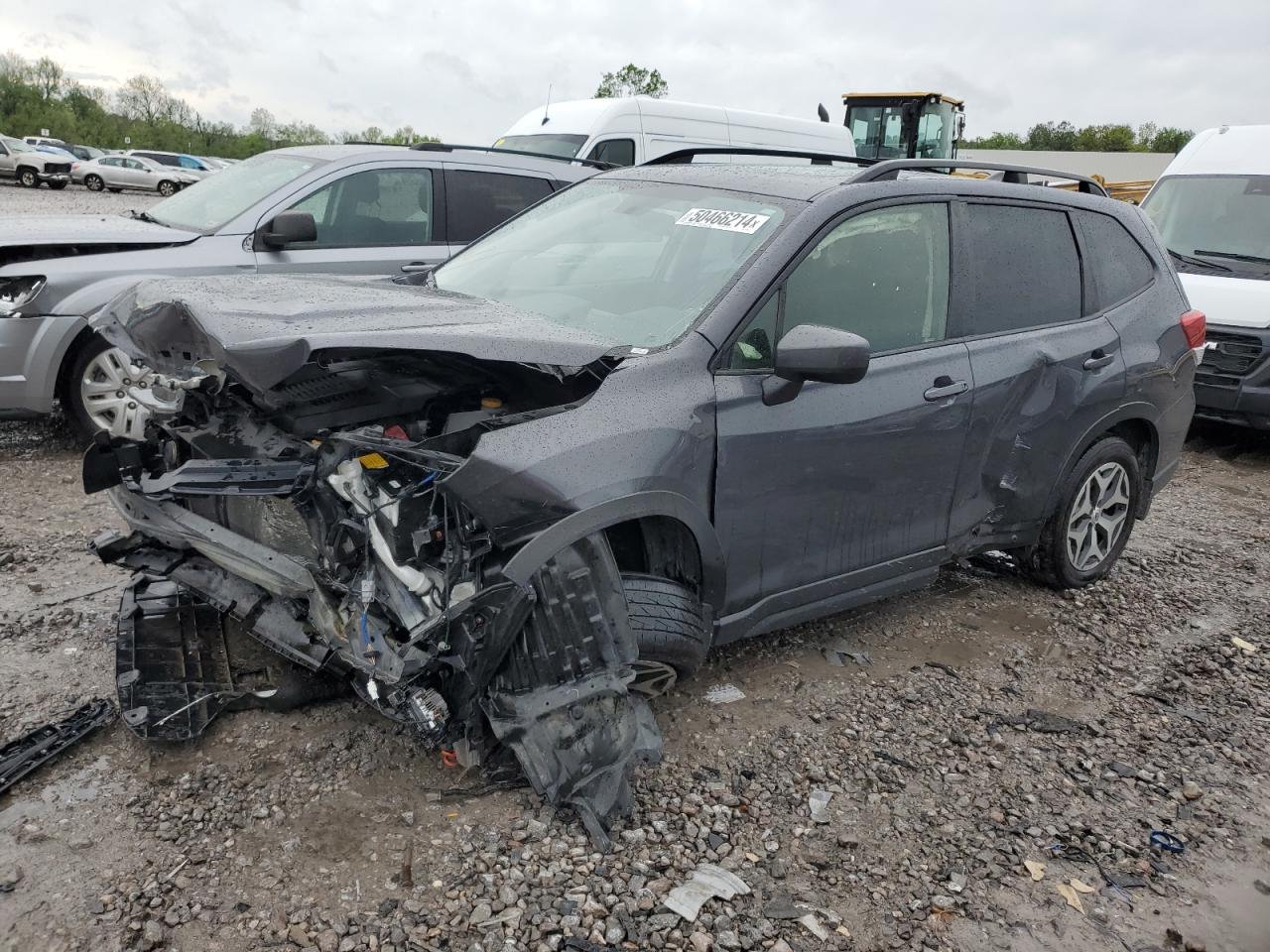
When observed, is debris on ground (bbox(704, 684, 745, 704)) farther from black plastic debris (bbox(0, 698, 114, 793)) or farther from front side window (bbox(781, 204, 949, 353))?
black plastic debris (bbox(0, 698, 114, 793))

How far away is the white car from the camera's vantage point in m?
32.2

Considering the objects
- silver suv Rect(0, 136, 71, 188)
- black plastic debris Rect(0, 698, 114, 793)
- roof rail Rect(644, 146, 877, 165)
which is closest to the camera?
black plastic debris Rect(0, 698, 114, 793)

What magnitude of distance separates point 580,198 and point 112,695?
104 inches

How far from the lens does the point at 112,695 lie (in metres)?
3.29

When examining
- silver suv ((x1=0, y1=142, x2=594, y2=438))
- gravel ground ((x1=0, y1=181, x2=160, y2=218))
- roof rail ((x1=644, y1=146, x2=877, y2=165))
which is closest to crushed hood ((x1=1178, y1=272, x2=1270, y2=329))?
roof rail ((x1=644, y1=146, x2=877, y2=165))

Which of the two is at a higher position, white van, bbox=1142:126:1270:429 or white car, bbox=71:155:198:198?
white car, bbox=71:155:198:198

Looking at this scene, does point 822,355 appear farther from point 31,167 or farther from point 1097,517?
point 31,167

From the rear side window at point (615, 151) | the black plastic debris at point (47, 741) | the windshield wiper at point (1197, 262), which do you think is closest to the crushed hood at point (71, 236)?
the black plastic debris at point (47, 741)

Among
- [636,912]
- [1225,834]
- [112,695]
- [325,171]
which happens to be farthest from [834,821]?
[325,171]

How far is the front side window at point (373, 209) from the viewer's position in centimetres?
621

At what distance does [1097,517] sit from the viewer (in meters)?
4.68

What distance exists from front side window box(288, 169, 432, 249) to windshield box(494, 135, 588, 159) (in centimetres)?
389

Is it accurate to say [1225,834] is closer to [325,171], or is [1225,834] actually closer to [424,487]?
[424,487]

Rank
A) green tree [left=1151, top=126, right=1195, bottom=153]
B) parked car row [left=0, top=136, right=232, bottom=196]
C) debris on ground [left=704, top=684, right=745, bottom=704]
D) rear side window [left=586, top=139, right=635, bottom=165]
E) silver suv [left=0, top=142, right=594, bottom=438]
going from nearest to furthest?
debris on ground [left=704, top=684, right=745, bottom=704], silver suv [left=0, top=142, right=594, bottom=438], rear side window [left=586, top=139, right=635, bottom=165], parked car row [left=0, top=136, right=232, bottom=196], green tree [left=1151, top=126, right=1195, bottom=153]
